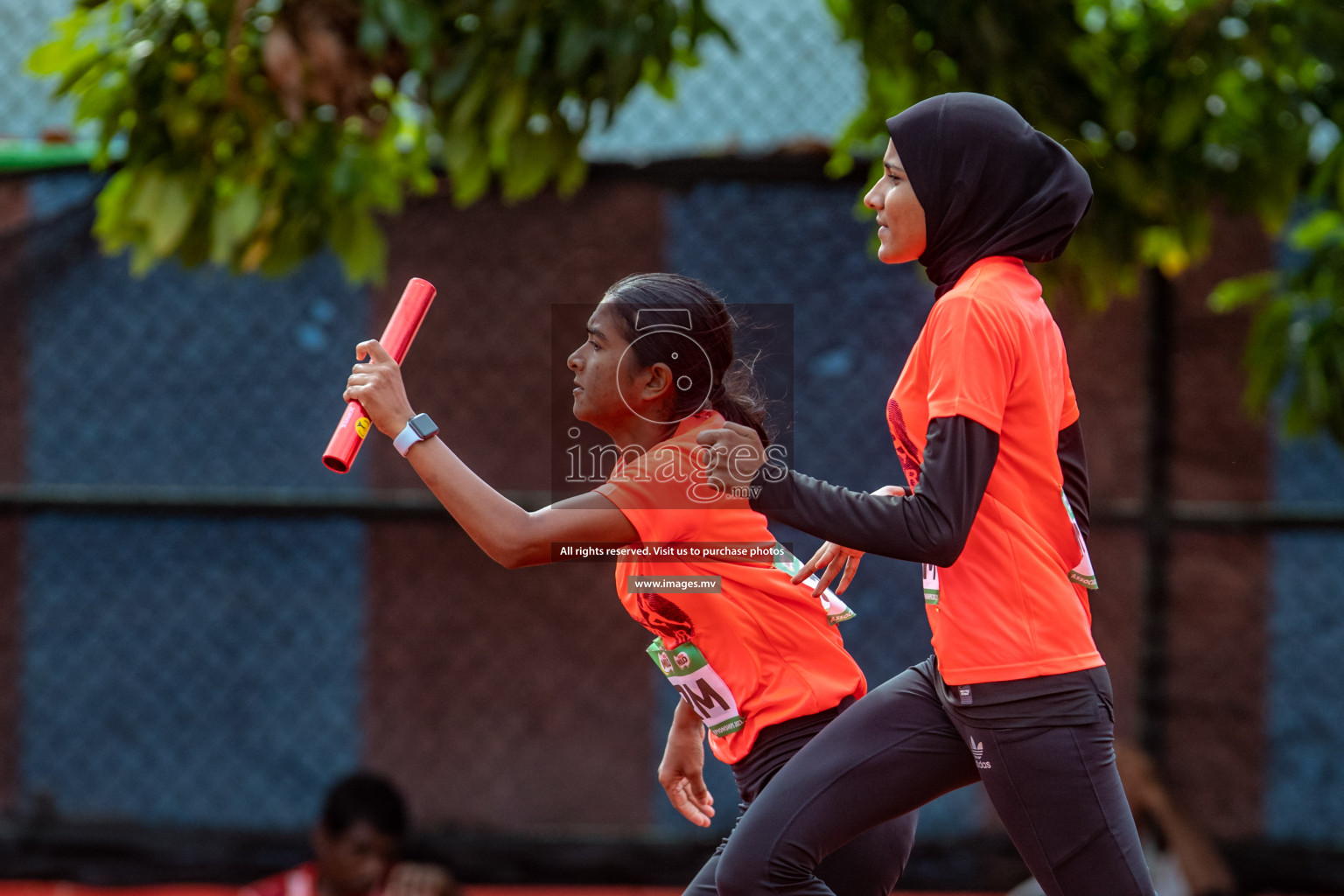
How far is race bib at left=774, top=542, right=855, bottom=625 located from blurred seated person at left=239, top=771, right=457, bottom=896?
2.51m

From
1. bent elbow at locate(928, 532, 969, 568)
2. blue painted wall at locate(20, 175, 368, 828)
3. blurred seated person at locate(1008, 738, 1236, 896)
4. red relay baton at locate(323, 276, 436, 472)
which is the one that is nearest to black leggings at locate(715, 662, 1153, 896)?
bent elbow at locate(928, 532, 969, 568)

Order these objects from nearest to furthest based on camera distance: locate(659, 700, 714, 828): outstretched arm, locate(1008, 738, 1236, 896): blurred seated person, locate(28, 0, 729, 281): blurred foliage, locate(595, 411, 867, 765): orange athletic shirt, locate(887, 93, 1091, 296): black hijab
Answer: locate(887, 93, 1091, 296): black hijab
locate(595, 411, 867, 765): orange athletic shirt
locate(659, 700, 714, 828): outstretched arm
locate(28, 0, 729, 281): blurred foliage
locate(1008, 738, 1236, 896): blurred seated person

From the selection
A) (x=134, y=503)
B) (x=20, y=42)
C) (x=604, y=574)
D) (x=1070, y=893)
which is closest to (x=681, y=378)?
(x=1070, y=893)

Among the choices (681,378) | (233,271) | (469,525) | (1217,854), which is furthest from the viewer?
(1217,854)

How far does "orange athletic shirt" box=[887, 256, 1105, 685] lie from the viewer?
5.37 ft

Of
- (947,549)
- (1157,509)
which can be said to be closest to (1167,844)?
(1157,509)

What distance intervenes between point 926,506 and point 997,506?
0.15 metres

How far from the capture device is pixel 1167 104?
130 inches

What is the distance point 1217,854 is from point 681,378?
3243 mm

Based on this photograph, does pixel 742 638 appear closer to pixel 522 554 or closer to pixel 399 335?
pixel 522 554

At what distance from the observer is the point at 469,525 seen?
166 cm

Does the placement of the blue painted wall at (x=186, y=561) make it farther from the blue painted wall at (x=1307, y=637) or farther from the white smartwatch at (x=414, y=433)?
the blue painted wall at (x=1307, y=637)

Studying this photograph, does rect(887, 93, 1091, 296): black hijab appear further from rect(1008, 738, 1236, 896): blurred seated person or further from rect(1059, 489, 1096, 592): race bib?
rect(1008, 738, 1236, 896): blurred seated person

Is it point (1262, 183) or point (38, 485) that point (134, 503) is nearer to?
point (38, 485)
